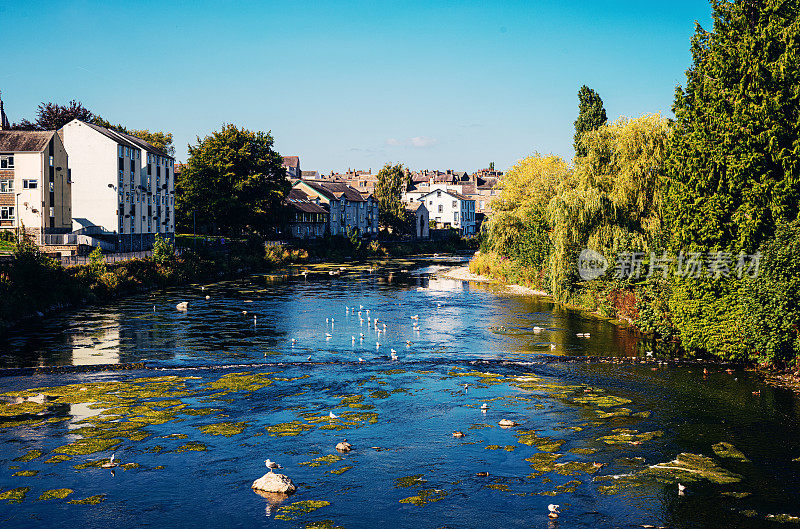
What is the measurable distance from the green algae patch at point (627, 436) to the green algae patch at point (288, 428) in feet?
31.9

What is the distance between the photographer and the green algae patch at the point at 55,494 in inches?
687

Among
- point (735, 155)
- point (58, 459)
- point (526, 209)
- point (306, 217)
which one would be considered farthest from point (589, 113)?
point (306, 217)

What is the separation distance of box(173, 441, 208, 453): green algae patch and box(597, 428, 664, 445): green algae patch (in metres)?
12.5

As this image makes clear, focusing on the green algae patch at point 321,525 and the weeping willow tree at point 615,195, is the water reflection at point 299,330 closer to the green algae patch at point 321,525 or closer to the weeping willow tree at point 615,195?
the weeping willow tree at point 615,195

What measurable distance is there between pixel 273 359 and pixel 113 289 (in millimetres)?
29297

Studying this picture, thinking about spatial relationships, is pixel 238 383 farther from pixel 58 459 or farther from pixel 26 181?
pixel 26 181

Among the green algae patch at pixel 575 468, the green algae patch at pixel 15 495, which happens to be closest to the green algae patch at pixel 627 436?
the green algae patch at pixel 575 468

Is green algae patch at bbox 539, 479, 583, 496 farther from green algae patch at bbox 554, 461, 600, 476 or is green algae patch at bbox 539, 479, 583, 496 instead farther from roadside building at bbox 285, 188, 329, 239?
roadside building at bbox 285, 188, 329, 239

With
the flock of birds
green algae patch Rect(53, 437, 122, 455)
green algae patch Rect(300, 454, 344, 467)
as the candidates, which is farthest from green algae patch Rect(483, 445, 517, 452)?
green algae patch Rect(53, 437, 122, 455)

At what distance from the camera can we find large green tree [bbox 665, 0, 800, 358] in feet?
102

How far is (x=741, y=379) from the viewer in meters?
30.2

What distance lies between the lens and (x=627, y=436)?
882 inches

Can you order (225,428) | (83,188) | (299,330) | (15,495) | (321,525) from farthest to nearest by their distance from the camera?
(83,188)
(299,330)
(225,428)
(15,495)
(321,525)

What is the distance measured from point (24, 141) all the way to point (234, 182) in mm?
29460
